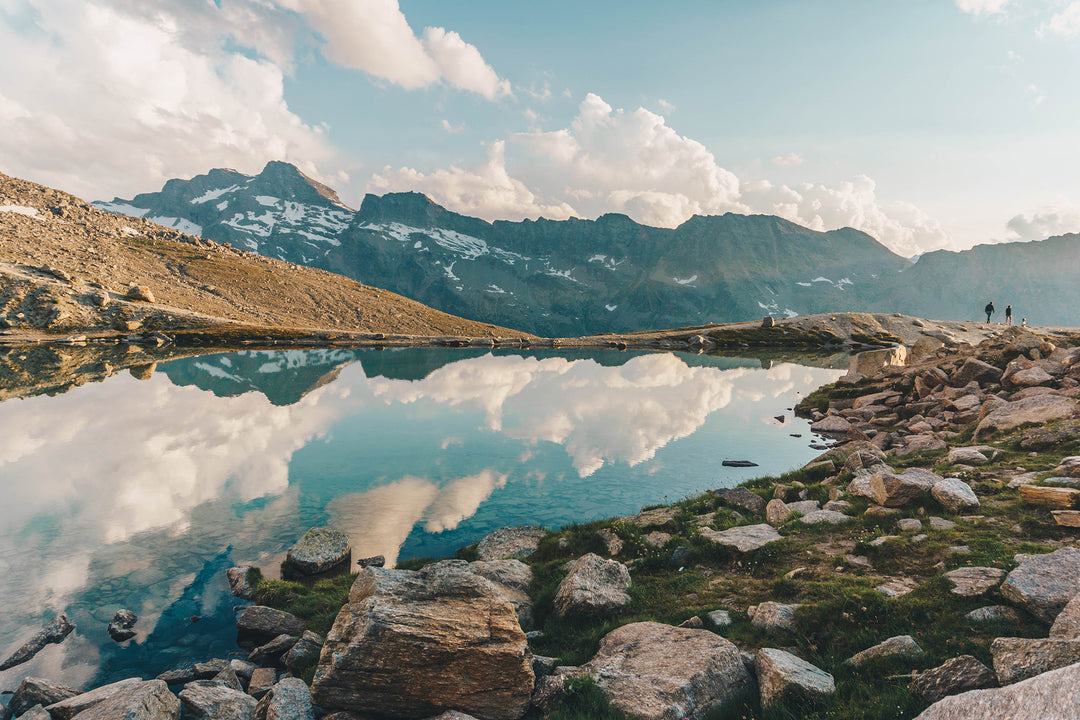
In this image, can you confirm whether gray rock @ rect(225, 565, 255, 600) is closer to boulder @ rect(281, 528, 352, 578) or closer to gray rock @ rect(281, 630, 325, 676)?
boulder @ rect(281, 528, 352, 578)

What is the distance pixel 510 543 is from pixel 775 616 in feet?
43.6

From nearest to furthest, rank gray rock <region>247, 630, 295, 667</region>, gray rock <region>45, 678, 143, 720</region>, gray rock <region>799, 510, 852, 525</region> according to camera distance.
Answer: gray rock <region>45, 678, 143, 720</region> → gray rock <region>247, 630, 295, 667</region> → gray rock <region>799, 510, 852, 525</region>

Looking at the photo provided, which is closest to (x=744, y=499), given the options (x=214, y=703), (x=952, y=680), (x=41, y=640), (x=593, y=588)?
(x=593, y=588)

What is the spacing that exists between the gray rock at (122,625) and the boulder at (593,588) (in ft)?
50.9

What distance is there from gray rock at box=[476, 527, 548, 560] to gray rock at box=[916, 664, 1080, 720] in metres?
17.5

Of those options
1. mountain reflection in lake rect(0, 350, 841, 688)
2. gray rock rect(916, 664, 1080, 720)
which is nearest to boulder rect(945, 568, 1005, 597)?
gray rock rect(916, 664, 1080, 720)

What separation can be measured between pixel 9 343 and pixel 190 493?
155m

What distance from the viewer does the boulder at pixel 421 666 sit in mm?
9820

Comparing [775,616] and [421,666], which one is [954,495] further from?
[421,666]

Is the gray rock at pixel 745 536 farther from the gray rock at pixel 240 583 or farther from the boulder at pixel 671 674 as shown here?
the gray rock at pixel 240 583

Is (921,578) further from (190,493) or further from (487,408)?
(487,408)

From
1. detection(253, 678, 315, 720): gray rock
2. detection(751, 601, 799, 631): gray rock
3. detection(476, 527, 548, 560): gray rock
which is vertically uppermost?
detection(751, 601, 799, 631): gray rock

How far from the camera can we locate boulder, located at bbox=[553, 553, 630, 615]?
1480 centimetres

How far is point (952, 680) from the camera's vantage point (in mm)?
7840
